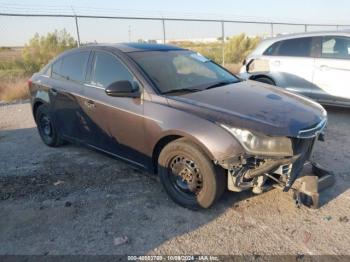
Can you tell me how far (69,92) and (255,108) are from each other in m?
2.77

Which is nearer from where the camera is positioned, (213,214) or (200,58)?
(213,214)

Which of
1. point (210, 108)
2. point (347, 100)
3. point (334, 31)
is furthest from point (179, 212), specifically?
point (334, 31)

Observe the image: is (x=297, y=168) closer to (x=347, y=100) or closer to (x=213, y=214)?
(x=213, y=214)

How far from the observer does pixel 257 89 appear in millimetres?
4578

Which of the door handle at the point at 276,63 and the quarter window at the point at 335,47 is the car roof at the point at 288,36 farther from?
the door handle at the point at 276,63

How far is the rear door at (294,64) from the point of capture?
25.2 feet

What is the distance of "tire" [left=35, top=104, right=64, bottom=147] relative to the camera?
19.8 feet

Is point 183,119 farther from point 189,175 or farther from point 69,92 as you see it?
point 69,92

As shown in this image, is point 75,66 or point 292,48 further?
point 292,48

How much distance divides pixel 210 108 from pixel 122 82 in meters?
1.10

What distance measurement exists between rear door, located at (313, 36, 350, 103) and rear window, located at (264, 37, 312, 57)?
0.30m

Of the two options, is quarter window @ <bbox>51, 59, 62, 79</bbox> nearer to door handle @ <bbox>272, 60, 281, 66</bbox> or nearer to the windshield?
the windshield

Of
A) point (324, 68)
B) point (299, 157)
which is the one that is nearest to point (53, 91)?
point (299, 157)

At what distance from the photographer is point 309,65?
25.0 ft
